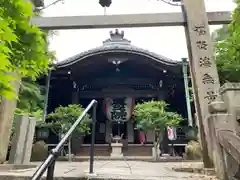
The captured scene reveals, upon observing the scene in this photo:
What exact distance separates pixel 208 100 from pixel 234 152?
6.83ft

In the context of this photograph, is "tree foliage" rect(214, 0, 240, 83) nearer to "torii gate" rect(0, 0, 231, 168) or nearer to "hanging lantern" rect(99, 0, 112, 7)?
"torii gate" rect(0, 0, 231, 168)

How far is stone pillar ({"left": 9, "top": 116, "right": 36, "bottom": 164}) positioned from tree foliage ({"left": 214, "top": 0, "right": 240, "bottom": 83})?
182 inches

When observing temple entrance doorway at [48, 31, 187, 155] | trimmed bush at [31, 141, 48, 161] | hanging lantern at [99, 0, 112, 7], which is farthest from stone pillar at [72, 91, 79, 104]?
hanging lantern at [99, 0, 112, 7]

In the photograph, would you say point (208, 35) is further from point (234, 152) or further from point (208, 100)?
point (234, 152)

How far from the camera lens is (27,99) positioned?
11.3 metres

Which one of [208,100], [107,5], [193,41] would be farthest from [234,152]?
[107,5]

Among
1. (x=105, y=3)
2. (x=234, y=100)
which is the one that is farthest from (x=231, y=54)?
(x=105, y=3)

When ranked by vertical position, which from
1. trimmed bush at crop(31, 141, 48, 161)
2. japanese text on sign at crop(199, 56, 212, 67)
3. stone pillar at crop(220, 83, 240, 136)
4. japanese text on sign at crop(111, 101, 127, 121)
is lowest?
trimmed bush at crop(31, 141, 48, 161)

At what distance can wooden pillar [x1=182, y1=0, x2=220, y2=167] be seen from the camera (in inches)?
179

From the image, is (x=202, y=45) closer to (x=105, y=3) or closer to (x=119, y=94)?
(x=105, y=3)

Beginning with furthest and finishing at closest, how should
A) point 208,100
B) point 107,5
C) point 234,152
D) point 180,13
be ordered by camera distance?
point 107,5
point 180,13
point 208,100
point 234,152

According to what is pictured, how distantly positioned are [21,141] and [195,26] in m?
4.34

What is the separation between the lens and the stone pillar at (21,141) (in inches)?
207

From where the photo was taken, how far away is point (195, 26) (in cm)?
510
